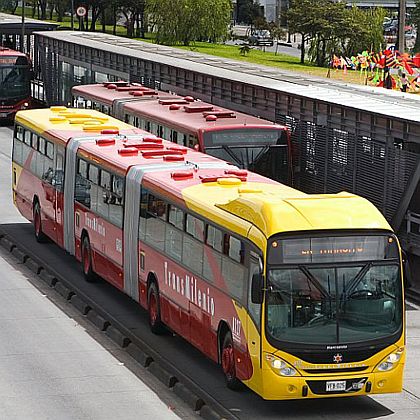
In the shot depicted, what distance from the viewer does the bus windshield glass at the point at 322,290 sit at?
1517 cm

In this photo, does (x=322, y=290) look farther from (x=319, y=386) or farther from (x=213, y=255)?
(x=213, y=255)

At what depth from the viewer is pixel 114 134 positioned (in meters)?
25.5

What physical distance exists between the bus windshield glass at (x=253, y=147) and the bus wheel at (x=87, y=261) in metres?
4.04

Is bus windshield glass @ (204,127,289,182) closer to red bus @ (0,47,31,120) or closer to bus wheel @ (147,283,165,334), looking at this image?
bus wheel @ (147,283,165,334)

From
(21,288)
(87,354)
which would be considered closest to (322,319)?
(87,354)

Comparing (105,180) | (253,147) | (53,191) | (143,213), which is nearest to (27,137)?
(53,191)

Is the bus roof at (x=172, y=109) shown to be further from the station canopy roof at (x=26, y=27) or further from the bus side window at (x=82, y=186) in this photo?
the station canopy roof at (x=26, y=27)

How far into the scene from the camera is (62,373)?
1778 cm

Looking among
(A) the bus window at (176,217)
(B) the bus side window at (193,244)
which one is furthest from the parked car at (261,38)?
(B) the bus side window at (193,244)

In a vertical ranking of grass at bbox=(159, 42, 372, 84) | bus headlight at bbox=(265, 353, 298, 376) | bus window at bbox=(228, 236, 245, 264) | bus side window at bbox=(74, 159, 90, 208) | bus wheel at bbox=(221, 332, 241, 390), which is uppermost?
bus window at bbox=(228, 236, 245, 264)

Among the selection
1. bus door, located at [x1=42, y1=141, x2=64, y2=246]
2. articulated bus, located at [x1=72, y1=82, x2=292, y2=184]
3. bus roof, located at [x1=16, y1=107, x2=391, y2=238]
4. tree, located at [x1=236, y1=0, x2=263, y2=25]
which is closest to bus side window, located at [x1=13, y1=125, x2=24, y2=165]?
bus roof, located at [x1=16, y1=107, x2=391, y2=238]

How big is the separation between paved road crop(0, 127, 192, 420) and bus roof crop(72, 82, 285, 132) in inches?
258

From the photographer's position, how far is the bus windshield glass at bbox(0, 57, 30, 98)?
5253cm

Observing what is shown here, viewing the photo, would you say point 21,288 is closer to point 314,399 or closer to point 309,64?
point 314,399
